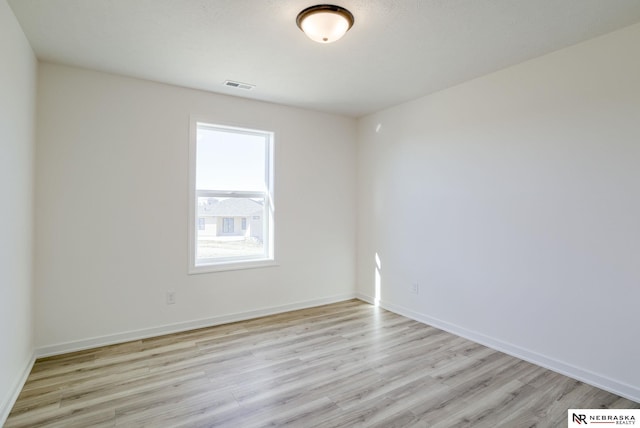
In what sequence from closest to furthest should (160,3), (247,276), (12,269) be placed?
1. (160,3)
2. (12,269)
3. (247,276)

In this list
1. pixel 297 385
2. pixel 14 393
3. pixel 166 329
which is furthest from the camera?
pixel 166 329

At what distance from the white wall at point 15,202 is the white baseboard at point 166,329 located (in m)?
0.22

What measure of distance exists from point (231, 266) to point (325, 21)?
2.69 m

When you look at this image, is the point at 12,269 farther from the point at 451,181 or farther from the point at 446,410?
the point at 451,181

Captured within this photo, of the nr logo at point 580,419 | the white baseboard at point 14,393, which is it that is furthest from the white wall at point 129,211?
the nr logo at point 580,419

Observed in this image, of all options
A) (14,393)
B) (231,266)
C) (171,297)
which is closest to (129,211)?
(171,297)

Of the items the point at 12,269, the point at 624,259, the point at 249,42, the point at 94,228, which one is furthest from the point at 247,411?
the point at 624,259

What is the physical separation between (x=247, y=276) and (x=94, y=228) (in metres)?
1.60

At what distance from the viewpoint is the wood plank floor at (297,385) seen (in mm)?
2092

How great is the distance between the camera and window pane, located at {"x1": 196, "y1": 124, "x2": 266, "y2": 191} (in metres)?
3.74

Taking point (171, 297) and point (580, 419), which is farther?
point (171, 297)

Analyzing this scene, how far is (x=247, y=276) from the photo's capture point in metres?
3.96

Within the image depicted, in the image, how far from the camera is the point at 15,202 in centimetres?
231

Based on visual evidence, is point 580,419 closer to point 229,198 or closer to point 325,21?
point 325,21
